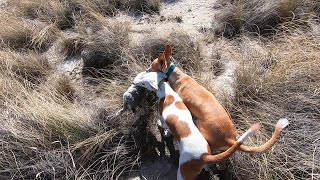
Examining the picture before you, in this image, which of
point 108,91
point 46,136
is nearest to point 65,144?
point 46,136

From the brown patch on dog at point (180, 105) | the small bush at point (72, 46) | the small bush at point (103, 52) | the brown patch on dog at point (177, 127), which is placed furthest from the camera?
the small bush at point (72, 46)

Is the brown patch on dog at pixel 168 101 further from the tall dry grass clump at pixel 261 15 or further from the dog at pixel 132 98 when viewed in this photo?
the tall dry grass clump at pixel 261 15

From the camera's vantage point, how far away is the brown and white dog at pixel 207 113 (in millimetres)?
2689

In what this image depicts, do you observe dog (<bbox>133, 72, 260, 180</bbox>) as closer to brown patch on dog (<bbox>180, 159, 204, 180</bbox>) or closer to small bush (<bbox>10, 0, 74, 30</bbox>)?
brown patch on dog (<bbox>180, 159, 204, 180</bbox>)

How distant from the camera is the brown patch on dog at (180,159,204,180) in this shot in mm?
2725

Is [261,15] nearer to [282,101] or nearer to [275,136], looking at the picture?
[282,101]

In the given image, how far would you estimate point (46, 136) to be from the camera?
349 centimetres

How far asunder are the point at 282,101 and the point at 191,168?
3.82 feet

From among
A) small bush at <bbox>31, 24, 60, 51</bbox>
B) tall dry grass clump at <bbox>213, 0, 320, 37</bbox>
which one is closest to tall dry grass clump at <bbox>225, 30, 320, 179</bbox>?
tall dry grass clump at <bbox>213, 0, 320, 37</bbox>

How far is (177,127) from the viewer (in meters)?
2.96

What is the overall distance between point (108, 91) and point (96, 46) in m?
0.73

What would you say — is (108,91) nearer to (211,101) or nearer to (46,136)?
(46,136)

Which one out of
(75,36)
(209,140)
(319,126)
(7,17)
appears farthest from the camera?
(7,17)

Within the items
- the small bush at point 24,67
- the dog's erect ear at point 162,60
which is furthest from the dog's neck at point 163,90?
the small bush at point 24,67
